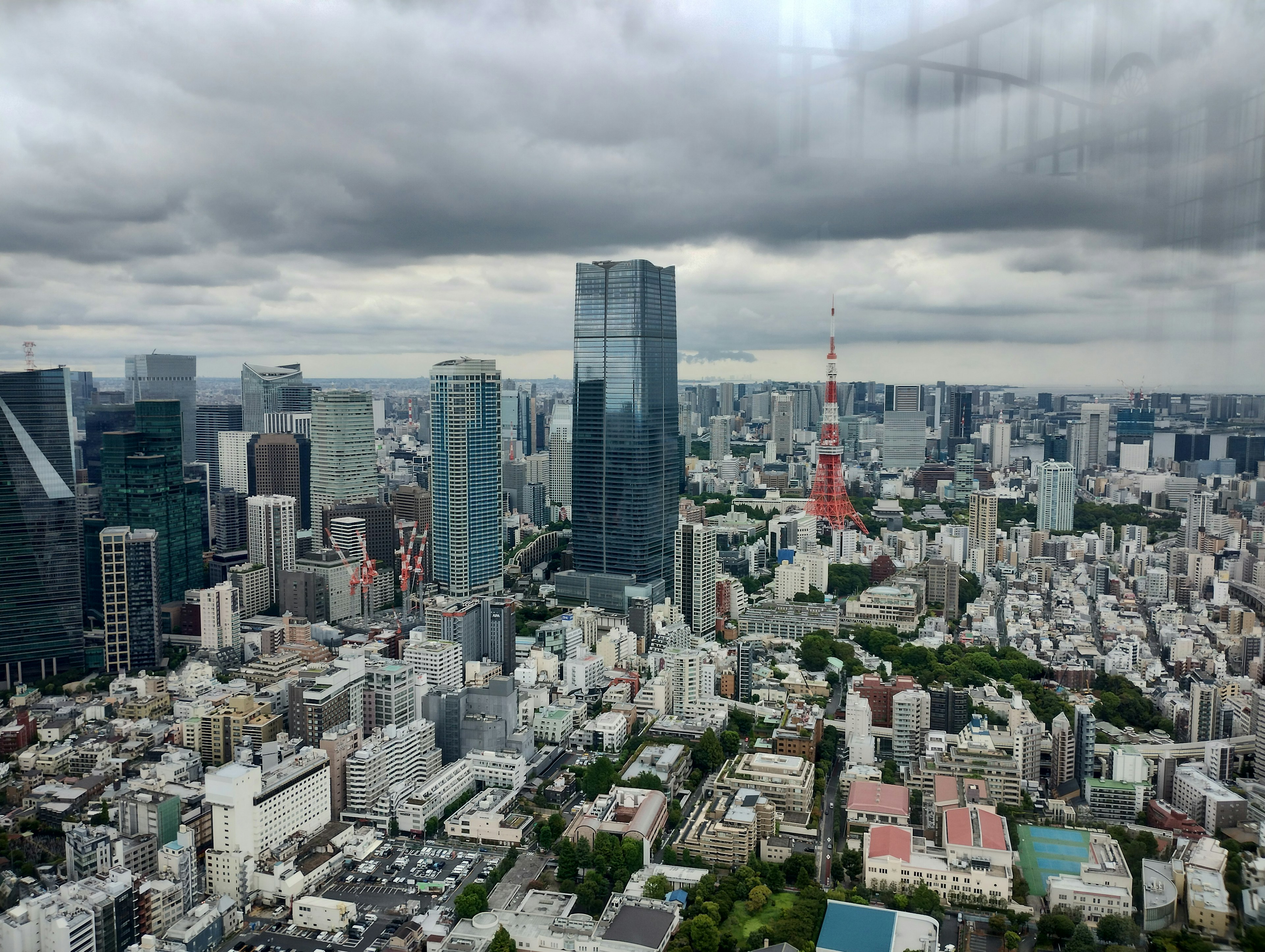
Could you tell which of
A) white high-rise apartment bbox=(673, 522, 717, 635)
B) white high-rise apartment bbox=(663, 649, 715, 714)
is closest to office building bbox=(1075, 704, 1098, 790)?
white high-rise apartment bbox=(663, 649, 715, 714)

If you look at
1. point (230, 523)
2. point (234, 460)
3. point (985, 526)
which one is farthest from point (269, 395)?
point (985, 526)

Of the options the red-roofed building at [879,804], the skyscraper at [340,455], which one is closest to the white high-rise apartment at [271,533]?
the skyscraper at [340,455]

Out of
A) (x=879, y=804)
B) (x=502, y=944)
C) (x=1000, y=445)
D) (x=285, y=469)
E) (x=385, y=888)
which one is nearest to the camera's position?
(x=502, y=944)

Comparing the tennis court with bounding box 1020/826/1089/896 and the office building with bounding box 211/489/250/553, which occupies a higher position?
the office building with bounding box 211/489/250/553

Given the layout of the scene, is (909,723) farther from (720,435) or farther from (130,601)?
(720,435)

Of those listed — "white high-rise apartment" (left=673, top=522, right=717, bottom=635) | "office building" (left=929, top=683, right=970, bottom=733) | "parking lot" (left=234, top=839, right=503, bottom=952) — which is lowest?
"parking lot" (left=234, top=839, right=503, bottom=952)

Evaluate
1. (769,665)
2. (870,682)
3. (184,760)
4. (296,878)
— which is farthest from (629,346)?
(296,878)

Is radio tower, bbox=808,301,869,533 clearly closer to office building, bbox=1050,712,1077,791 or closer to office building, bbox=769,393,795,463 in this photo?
office building, bbox=769,393,795,463
